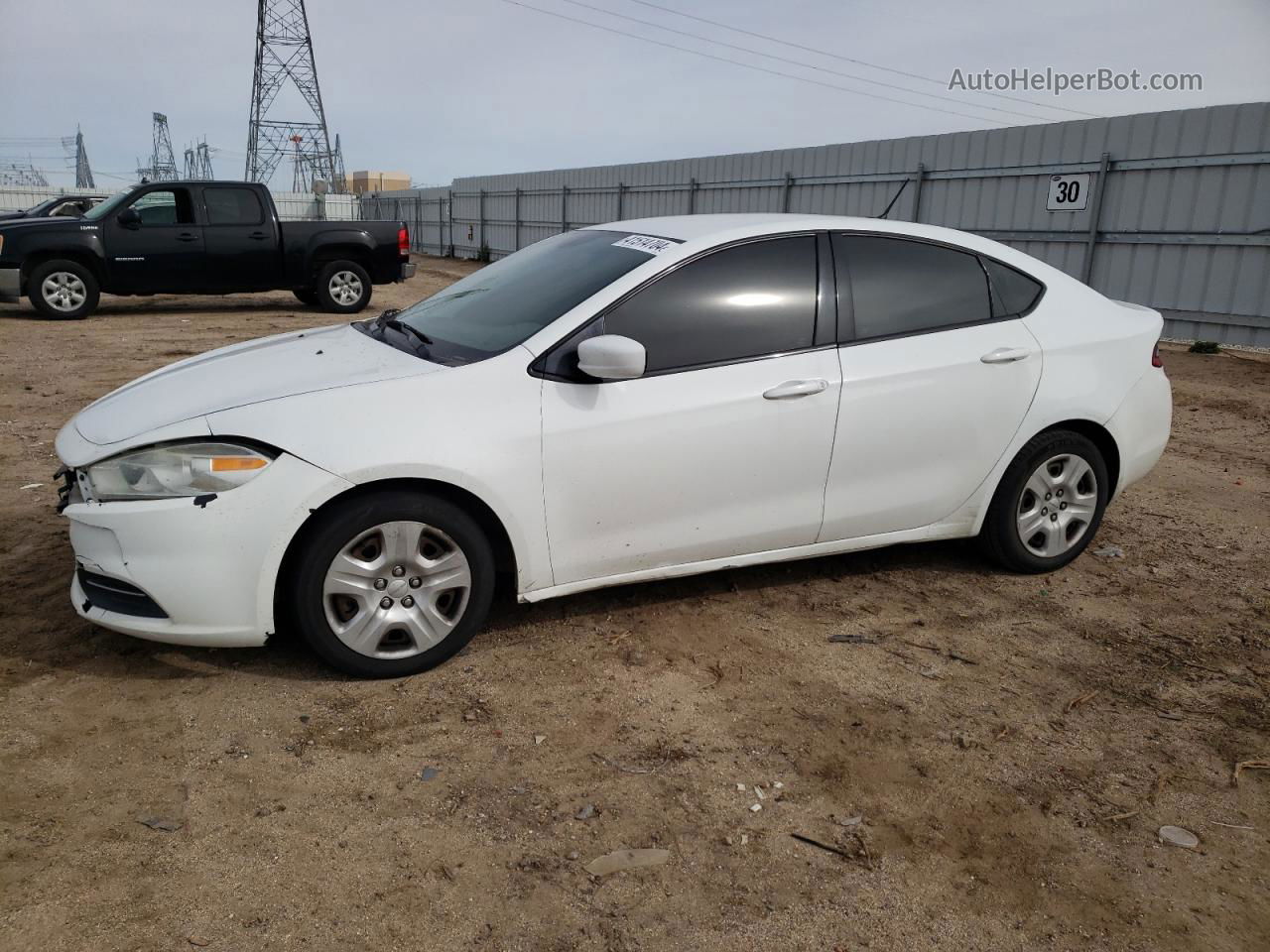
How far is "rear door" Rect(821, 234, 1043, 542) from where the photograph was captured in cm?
411

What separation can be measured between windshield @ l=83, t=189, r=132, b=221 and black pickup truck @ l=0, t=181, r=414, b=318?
0.7 inches

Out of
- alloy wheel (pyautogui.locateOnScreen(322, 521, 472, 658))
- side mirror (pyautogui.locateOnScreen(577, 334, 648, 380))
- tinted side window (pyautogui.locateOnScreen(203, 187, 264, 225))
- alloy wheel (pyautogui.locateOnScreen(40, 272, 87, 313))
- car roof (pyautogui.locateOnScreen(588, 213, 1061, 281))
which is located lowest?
alloy wheel (pyautogui.locateOnScreen(322, 521, 472, 658))

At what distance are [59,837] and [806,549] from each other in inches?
111

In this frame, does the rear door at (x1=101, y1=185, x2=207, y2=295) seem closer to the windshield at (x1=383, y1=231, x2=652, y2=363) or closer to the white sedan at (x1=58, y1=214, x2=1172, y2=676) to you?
the white sedan at (x1=58, y1=214, x2=1172, y2=676)

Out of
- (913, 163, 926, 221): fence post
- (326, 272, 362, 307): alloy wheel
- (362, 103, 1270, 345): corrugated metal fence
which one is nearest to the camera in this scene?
(362, 103, 1270, 345): corrugated metal fence

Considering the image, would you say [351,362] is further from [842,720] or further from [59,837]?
[842,720]

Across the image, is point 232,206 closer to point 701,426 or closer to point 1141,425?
point 701,426

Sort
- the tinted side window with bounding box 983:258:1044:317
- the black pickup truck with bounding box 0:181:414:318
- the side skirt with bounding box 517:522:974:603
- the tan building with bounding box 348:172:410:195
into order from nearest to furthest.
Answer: the side skirt with bounding box 517:522:974:603
the tinted side window with bounding box 983:258:1044:317
the black pickup truck with bounding box 0:181:414:318
the tan building with bounding box 348:172:410:195

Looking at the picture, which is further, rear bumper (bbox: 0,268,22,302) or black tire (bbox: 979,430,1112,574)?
rear bumper (bbox: 0,268,22,302)

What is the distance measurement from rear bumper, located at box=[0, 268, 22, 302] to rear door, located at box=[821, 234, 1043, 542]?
41.6ft

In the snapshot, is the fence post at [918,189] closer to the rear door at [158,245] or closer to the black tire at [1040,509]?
the rear door at [158,245]

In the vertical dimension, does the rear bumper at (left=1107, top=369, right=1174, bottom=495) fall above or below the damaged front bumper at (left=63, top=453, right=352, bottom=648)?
above

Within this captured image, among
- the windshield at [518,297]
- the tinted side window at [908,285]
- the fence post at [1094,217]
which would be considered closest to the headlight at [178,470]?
the windshield at [518,297]

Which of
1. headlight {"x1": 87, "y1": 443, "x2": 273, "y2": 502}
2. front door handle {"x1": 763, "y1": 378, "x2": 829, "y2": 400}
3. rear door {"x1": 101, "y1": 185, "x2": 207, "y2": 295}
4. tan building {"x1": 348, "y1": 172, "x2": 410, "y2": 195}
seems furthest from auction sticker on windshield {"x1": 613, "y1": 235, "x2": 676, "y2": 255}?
tan building {"x1": 348, "y1": 172, "x2": 410, "y2": 195}
